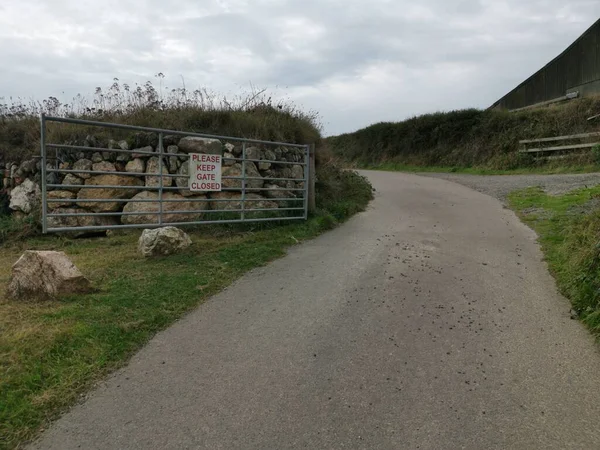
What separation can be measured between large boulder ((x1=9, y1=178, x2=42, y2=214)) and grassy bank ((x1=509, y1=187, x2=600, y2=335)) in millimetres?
9233

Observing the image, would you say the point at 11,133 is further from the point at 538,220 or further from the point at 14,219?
the point at 538,220

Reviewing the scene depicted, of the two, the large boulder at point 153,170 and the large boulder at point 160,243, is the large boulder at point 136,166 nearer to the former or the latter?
the large boulder at point 153,170

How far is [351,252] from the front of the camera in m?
7.01

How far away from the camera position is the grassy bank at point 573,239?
4.49 m

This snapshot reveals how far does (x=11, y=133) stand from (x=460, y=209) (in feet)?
34.8

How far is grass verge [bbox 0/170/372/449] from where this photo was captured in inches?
120

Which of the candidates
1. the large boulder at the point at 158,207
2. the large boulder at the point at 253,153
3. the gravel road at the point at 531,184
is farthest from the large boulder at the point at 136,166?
the gravel road at the point at 531,184

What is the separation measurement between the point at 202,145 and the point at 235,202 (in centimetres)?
132

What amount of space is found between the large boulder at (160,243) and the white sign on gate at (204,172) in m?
1.22

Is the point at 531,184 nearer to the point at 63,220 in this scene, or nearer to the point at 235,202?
the point at 235,202

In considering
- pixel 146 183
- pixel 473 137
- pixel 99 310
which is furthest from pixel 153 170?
pixel 473 137

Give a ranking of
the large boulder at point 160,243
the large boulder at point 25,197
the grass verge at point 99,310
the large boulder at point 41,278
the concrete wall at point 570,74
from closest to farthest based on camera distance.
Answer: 1. the grass verge at point 99,310
2. the large boulder at point 41,278
3. the large boulder at point 160,243
4. the large boulder at point 25,197
5. the concrete wall at point 570,74

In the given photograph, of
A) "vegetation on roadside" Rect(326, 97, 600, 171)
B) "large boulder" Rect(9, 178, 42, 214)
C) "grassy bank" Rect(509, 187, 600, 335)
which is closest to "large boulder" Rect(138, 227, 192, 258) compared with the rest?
"large boulder" Rect(9, 178, 42, 214)

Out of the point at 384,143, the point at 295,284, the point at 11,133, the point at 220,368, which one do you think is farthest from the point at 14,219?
the point at 384,143
